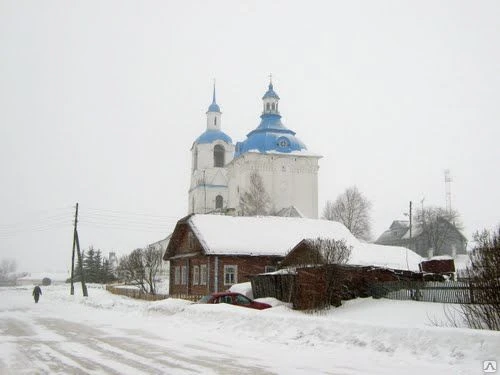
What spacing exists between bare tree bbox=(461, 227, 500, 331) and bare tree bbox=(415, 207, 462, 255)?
6013 cm

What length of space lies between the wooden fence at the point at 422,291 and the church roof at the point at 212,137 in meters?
56.5

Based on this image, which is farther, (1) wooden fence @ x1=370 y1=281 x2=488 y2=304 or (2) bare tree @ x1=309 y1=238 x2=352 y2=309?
(2) bare tree @ x1=309 y1=238 x2=352 y2=309

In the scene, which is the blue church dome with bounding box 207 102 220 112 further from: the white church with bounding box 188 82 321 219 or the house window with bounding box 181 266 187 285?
the house window with bounding box 181 266 187 285

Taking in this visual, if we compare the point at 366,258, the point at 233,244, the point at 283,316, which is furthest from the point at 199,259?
the point at 283,316

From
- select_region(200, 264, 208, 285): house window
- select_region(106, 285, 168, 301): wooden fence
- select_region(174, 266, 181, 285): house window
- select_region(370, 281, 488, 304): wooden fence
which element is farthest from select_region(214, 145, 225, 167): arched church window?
select_region(370, 281, 488, 304): wooden fence

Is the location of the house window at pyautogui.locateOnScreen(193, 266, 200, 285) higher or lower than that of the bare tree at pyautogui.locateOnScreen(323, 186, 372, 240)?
lower

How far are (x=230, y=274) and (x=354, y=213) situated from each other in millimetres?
40382

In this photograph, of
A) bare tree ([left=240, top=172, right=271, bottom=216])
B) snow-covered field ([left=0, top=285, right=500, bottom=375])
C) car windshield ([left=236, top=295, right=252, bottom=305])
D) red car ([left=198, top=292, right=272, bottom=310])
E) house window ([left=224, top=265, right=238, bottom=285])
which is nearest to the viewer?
snow-covered field ([left=0, top=285, right=500, bottom=375])

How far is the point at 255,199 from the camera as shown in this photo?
211 ft

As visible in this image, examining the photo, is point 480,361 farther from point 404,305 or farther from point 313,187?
point 313,187

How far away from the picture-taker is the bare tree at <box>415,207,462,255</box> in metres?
74.9

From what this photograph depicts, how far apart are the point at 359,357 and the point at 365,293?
1465cm

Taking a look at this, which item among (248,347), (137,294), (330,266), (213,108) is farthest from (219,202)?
(248,347)

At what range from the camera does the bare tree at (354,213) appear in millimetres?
72000
